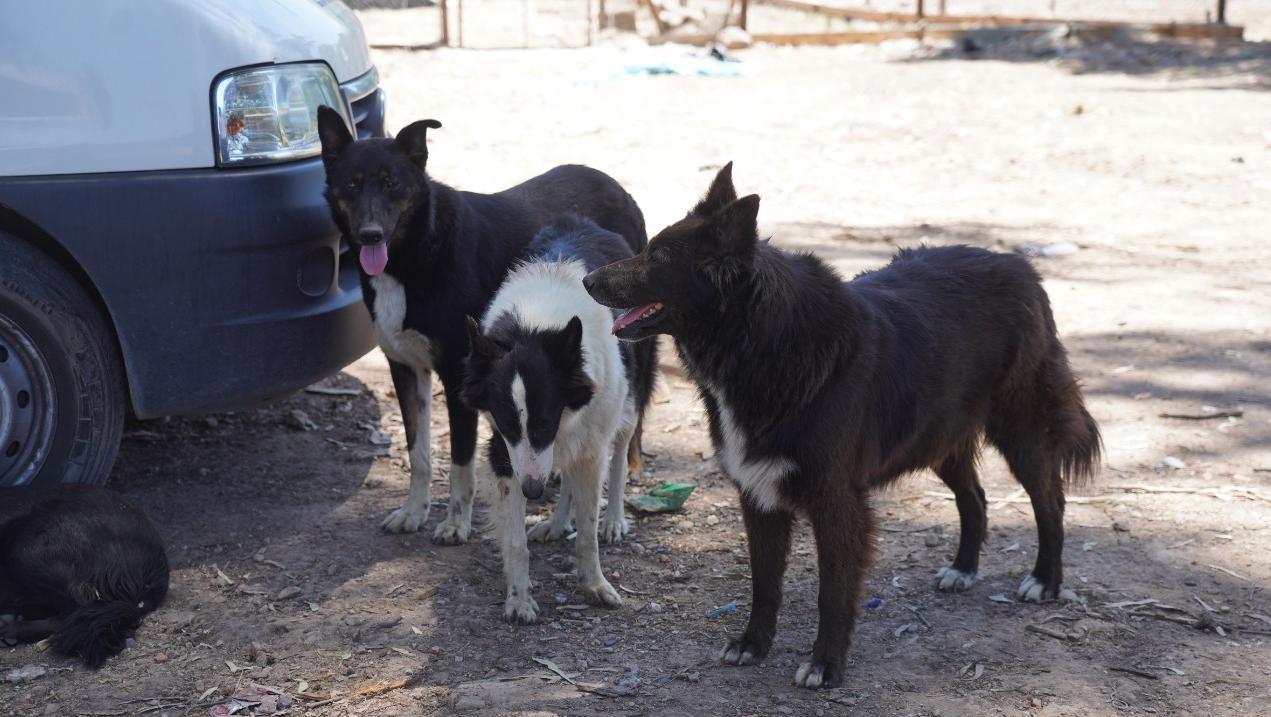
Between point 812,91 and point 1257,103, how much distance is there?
19.4 feet

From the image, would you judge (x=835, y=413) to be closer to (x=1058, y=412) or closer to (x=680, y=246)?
(x=680, y=246)

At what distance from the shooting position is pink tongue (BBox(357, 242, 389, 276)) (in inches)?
198

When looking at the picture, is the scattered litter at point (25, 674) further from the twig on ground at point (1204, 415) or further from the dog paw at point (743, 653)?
the twig on ground at point (1204, 415)

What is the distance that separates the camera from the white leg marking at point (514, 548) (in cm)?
479

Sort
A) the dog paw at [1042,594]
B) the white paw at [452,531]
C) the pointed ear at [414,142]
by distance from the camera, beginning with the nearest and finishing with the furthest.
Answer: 1. the dog paw at [1042,594]
2. the pointed ear at [414,142]
3. the white paw at [452,531]

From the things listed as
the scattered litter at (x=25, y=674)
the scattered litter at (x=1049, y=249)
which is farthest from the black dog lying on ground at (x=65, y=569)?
the scattered litter at (x=1049, y=249)

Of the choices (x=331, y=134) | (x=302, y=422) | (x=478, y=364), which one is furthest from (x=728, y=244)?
(x=302, y=422)

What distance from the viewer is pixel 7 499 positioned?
453 cm

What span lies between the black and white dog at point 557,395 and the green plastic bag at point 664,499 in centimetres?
24

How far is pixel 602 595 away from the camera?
194 inches

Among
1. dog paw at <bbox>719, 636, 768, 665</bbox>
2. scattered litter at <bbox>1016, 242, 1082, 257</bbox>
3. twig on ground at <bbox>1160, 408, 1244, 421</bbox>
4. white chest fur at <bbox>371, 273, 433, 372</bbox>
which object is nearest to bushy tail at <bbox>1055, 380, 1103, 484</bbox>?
dog paw at <bbox>719, 636, 768, 665</bbox>

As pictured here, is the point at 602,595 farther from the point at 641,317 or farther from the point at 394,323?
the point at 394,323

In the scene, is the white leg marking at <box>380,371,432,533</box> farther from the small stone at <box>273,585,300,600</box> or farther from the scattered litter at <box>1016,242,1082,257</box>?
the scattered litter at <box>1016,242,1082,257</box>

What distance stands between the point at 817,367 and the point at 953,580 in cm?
143
